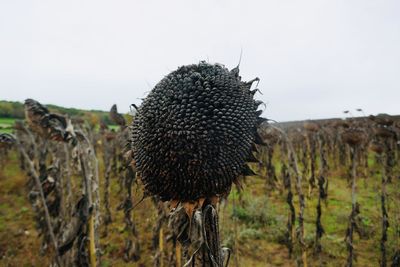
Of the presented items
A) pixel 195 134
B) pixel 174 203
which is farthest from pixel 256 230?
pixel 195 134

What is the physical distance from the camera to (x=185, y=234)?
2.33 m

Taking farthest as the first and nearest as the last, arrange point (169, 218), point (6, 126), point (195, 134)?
point (6, 126) < point (169, 218) < point (195, 134)

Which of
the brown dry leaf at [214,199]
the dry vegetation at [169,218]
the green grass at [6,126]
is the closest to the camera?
the brown dry leaf at [214,199]

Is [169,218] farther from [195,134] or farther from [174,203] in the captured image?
[195,134]

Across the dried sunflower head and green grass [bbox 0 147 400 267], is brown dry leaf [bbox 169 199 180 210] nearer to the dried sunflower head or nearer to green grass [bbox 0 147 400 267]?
the dried sunflower head

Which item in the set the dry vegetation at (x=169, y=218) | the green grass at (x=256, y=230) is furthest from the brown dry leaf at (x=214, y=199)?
the green grass at (x=256, y=230)

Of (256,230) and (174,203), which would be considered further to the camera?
(256,230)

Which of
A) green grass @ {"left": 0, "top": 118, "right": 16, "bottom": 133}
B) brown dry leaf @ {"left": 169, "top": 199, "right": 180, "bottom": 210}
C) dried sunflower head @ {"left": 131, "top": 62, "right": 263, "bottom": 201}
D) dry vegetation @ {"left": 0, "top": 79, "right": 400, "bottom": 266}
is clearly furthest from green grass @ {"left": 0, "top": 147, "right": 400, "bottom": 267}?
dried sunflower head @ {"left": 131, "top": 62, "right": 263, "bottom": 201}

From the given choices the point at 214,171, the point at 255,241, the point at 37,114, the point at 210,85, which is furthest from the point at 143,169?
the point at 255,241

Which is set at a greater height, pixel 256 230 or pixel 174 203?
pixel 174 203

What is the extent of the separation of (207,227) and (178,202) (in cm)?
25

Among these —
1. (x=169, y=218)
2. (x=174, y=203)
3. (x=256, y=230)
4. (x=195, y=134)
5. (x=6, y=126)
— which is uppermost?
(x=195, y=134)

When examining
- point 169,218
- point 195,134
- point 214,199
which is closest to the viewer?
point 195,134

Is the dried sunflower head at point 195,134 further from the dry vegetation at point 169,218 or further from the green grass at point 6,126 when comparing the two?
the green grass at point 6,126
